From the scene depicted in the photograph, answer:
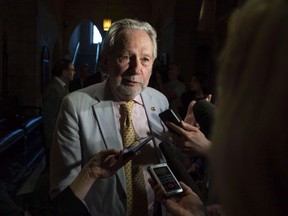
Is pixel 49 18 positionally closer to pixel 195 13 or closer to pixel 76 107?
pixel 195 13

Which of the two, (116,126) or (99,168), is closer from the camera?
(99,168)

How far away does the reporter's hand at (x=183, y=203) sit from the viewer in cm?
114

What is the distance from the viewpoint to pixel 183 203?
1.18m

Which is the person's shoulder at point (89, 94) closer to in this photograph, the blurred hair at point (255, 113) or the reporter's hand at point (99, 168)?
the reporter's hand at point (99, 168)

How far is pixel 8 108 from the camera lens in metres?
7.83

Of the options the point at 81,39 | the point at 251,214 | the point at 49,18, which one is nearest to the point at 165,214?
the point at 251,214

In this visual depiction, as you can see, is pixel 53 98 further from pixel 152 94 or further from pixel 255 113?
pixel 255 113

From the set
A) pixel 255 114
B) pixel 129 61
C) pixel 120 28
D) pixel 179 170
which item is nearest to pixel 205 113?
pixel 179 170

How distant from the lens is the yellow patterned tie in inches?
65.1

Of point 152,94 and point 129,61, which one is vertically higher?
point 129,61

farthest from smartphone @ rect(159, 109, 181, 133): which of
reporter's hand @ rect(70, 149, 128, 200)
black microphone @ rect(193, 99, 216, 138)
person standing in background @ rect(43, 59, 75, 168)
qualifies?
person standing in background @ rect(43, 59, 75, 168)

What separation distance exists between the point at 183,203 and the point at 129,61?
76cm

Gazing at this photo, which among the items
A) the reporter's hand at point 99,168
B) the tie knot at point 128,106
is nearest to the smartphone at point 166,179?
the reporter's hand at point 99,168

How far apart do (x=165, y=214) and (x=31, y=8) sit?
9.74m
